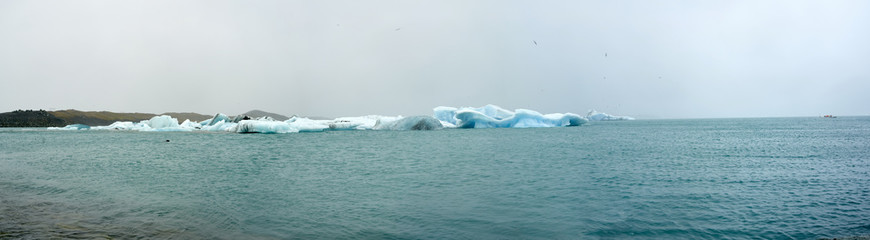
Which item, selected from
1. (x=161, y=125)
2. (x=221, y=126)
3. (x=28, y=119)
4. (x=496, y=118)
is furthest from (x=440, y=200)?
(x=28, y=119)

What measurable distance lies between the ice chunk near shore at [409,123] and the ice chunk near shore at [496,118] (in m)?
2.70

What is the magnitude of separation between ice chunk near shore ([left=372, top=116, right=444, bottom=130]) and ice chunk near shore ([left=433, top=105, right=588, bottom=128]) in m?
2.70

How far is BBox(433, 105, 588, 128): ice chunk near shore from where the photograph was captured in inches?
1870

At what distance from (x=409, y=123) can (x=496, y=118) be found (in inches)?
457

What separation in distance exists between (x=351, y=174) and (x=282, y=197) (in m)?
3.64

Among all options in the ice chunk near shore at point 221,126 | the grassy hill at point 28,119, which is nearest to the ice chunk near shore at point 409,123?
the ice chunk near shore at point 221,126

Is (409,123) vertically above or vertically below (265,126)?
above

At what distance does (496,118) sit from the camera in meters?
53.2

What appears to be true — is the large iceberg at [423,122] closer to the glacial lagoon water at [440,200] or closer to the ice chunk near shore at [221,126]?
the ice chunk near shore at [221,126]

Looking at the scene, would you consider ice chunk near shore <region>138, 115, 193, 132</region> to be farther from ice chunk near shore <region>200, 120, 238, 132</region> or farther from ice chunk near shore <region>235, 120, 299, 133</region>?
ice chunk near shore <region>235, 120, 299, 133</region>

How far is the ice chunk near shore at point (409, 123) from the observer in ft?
152

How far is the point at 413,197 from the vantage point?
884 cm

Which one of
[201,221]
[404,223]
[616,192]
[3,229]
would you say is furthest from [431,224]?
[3,229]

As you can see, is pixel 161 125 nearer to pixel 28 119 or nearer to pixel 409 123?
pixel 409 123
